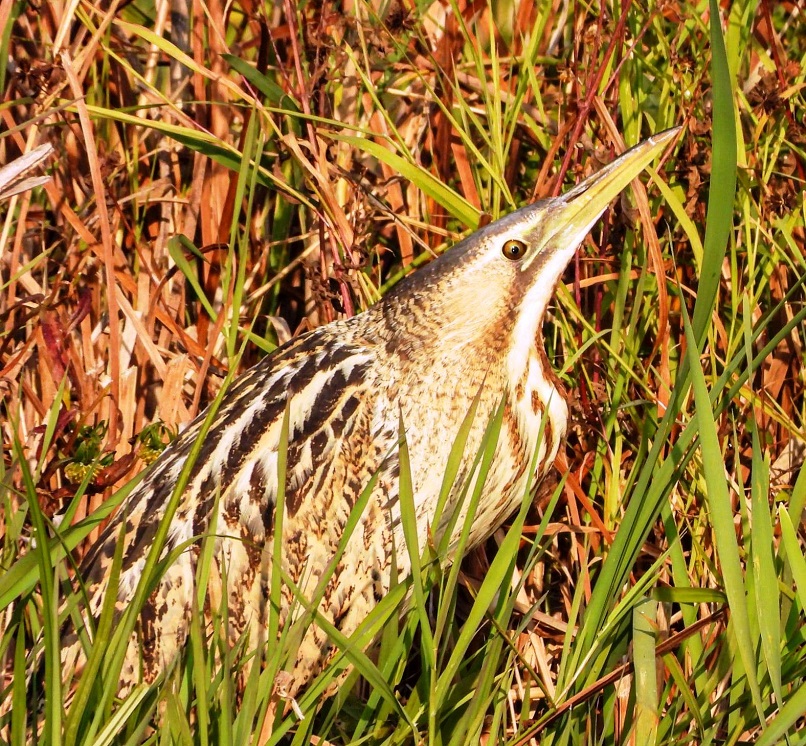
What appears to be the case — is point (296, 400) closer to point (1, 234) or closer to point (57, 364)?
point (57, 364)

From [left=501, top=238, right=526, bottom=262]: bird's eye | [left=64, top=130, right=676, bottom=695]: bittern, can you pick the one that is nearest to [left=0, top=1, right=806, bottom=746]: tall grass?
[left=64, top=130, right=676, bottom=695]: bittern

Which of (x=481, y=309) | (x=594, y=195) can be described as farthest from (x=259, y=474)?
(x=594, y=195)

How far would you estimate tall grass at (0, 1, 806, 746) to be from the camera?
157cm

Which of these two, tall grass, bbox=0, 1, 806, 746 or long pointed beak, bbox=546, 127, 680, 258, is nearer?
tall grass, bbox=0, 1, 806, 746

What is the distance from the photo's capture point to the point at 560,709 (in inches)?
58.1

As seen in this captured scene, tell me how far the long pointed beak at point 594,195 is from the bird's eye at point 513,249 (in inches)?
1.6

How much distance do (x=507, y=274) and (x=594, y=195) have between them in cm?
18

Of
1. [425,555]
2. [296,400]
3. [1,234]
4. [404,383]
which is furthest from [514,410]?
[1,234]

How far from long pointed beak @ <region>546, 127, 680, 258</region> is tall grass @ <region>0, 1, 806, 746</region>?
0.13 metres

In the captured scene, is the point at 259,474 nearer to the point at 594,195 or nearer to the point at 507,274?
the point at 507,274

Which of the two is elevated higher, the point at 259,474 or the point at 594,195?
→ the point at 594,195

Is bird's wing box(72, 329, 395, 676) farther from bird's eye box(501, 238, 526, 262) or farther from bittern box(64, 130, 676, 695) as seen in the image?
bird's eye box(501, 238, 526, 262)

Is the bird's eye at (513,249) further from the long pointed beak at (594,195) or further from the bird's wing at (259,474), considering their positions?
the bird's wing at (259,474)

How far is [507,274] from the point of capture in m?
1.85
